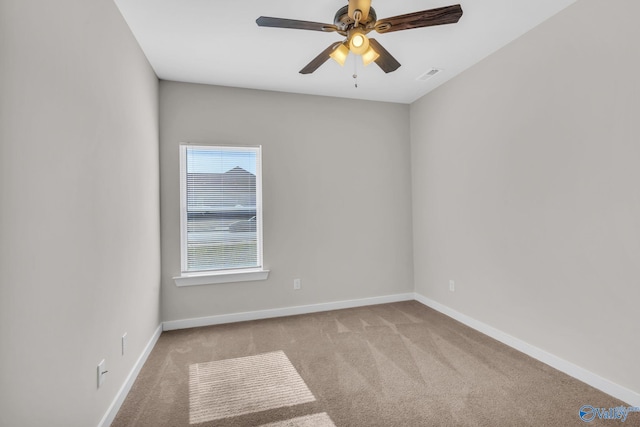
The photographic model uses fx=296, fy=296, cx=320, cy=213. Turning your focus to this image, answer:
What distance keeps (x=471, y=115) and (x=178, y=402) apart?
355 centimetres

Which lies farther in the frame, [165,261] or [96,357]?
[165,261]

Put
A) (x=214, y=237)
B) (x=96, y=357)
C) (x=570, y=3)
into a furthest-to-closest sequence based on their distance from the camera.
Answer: (x=214, y=237)
(x=570, y=3)
(x=96, y=357)

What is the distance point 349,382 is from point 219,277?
1.82m

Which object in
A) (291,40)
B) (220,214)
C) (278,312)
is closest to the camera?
(291,40)

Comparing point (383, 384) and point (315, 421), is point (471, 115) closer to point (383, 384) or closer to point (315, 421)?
point (383, 384)

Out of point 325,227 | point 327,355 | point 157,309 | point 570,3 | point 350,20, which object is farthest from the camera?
point 325,227

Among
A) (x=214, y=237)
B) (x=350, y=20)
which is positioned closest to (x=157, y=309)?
(x=214, y=237)

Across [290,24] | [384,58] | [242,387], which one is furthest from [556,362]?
[290,24]

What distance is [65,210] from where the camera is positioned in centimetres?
136

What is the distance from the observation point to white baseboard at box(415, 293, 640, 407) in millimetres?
1882

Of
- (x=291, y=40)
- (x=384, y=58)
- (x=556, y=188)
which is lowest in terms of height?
(x=556, y=188)

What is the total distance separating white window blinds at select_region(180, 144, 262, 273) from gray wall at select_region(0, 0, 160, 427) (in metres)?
1.00

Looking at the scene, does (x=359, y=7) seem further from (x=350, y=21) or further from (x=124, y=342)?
(x=124, y=342)

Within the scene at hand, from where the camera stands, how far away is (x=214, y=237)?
3.39 m
